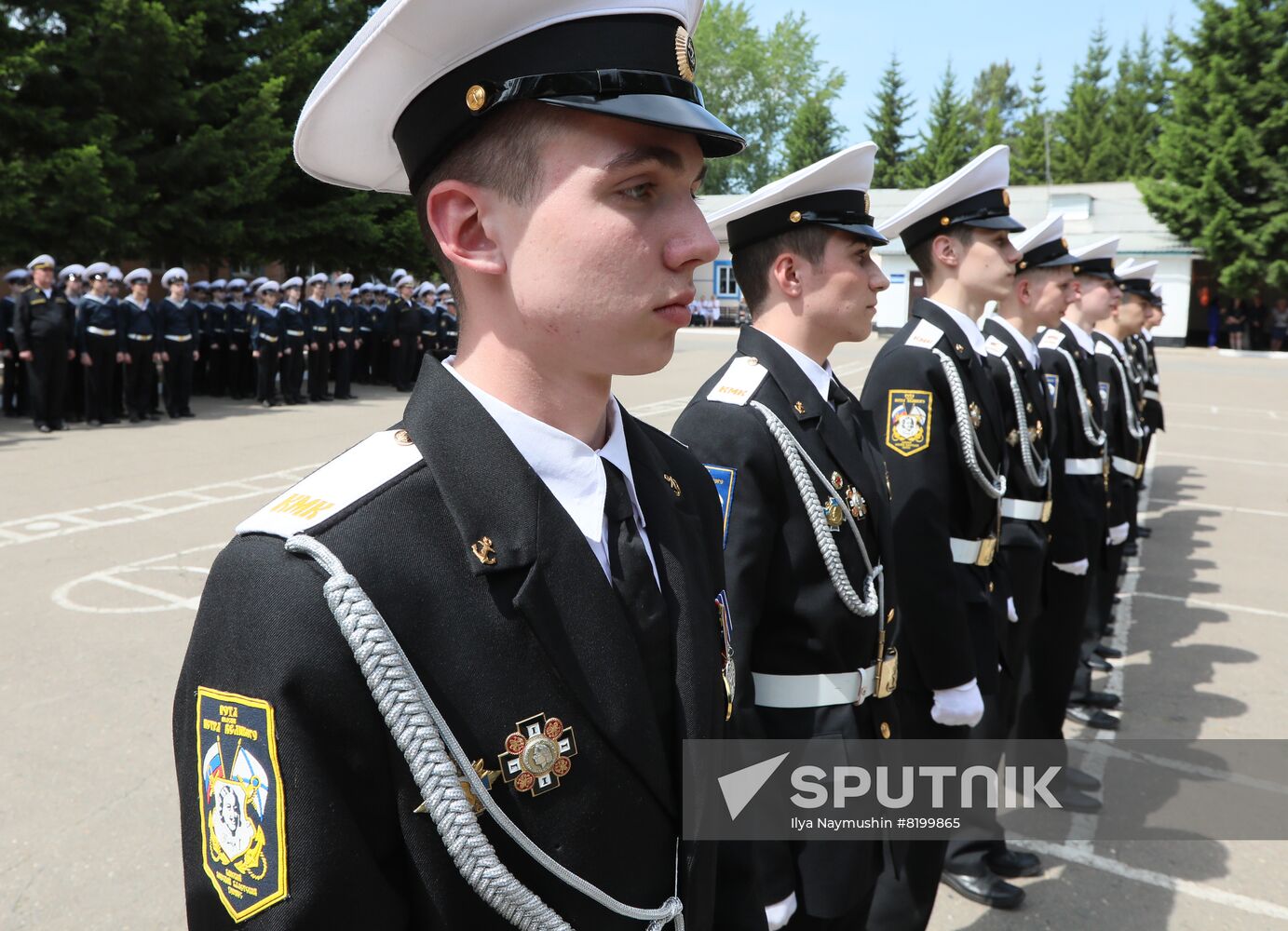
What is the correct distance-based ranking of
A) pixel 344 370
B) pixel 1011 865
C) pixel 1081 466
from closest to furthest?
pixel 1011 865 < pixel 1081 466 < pixel 344 370

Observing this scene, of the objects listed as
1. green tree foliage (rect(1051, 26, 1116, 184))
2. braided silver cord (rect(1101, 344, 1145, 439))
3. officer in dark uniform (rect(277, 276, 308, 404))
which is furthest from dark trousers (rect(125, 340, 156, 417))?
green tree foliage (rect(1051, 26, 1116, 184))

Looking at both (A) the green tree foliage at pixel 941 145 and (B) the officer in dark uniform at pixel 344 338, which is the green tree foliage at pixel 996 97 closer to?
(A) the green tree foliage at pixel 941 145

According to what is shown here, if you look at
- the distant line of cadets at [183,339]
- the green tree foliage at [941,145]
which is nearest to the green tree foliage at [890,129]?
the green tree foliage at [941,145]

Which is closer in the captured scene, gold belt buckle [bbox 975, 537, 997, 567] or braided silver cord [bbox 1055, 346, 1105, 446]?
gold belt buckle [bbox 975, 537, 997, 567]

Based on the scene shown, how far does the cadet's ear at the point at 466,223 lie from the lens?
1310 mm

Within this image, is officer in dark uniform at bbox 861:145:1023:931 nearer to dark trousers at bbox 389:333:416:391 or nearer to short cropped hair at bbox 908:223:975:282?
short cropped hair at bbox 908:223:975:282

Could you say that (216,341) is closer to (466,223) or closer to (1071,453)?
(1071,453)

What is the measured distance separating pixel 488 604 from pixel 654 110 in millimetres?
642

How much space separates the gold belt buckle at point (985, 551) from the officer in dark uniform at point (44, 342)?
13.2 meters

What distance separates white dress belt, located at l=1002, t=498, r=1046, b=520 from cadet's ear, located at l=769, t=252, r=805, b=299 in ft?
5.61

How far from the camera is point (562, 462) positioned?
136cm

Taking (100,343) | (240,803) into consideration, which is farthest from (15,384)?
(240,803)

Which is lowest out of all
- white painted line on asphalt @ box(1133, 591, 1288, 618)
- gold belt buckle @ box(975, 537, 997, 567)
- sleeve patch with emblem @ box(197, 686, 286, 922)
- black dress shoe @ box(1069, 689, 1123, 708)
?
black dress shoe @ box(1069, 689, 1123, 708)

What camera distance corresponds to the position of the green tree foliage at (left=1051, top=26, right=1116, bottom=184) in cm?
5516
